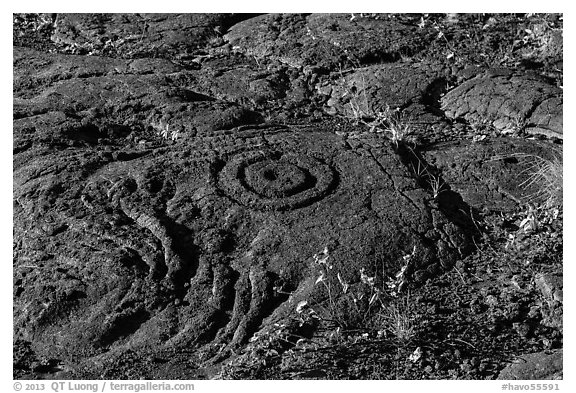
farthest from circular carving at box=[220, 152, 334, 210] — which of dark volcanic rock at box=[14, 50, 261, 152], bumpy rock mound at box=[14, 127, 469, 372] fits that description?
dark volcanic rock at box=[14, 50, 261, 152]

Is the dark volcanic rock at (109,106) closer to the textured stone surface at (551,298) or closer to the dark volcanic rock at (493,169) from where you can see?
the dark volcanic rock at (493,169)

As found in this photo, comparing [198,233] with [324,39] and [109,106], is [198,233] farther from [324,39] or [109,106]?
[324,39]

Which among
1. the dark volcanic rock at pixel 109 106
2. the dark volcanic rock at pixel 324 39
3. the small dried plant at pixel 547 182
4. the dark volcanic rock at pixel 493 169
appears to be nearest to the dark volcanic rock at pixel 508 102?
the dark volcanic rock at pixel 493 169

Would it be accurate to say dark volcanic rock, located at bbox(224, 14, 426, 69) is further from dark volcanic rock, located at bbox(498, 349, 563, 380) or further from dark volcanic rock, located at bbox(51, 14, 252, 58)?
dark volcanic rock, located at bbox(498, 349, 563, 380)

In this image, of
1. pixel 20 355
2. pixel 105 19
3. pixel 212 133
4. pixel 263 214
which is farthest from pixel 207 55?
pixel 20 355

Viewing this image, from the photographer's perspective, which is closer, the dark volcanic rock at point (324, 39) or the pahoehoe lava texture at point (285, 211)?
the pahoehoe lava texture at point (285, 211)

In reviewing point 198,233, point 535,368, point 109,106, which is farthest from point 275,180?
point 535,368

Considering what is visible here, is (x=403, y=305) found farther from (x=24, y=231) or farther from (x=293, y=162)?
(x=24, y=231)
